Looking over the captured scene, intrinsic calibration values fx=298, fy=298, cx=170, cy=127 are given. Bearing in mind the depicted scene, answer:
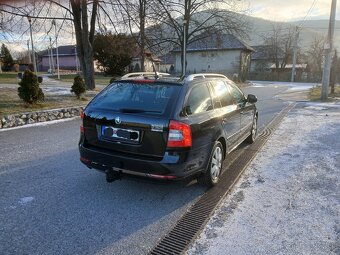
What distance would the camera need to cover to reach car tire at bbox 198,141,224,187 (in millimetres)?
4156

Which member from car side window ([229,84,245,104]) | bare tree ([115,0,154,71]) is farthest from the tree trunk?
car side window ([229,84,245,104])

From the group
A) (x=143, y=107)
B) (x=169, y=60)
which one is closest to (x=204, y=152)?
(x=143, y=107)

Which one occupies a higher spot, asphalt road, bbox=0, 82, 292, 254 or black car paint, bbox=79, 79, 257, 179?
black car paint, bbox=79, 79, 257, 179

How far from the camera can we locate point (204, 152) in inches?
154

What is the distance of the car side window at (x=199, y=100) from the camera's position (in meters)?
3.87

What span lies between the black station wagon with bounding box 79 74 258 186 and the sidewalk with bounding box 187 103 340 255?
66 centimetres

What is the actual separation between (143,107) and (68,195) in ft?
5.05

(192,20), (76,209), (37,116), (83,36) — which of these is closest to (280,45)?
(192,20)

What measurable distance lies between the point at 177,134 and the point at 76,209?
4.94ft

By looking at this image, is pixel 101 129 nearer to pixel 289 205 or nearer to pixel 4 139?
pixel 289 205

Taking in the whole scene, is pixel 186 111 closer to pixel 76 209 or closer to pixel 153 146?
pixel 153 146

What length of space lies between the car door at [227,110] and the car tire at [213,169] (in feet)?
1.19

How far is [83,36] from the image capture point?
52.1 feet

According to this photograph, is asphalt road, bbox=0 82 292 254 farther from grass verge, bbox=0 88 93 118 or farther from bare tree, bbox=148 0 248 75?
bare tree, bbox=148 0 248 75
